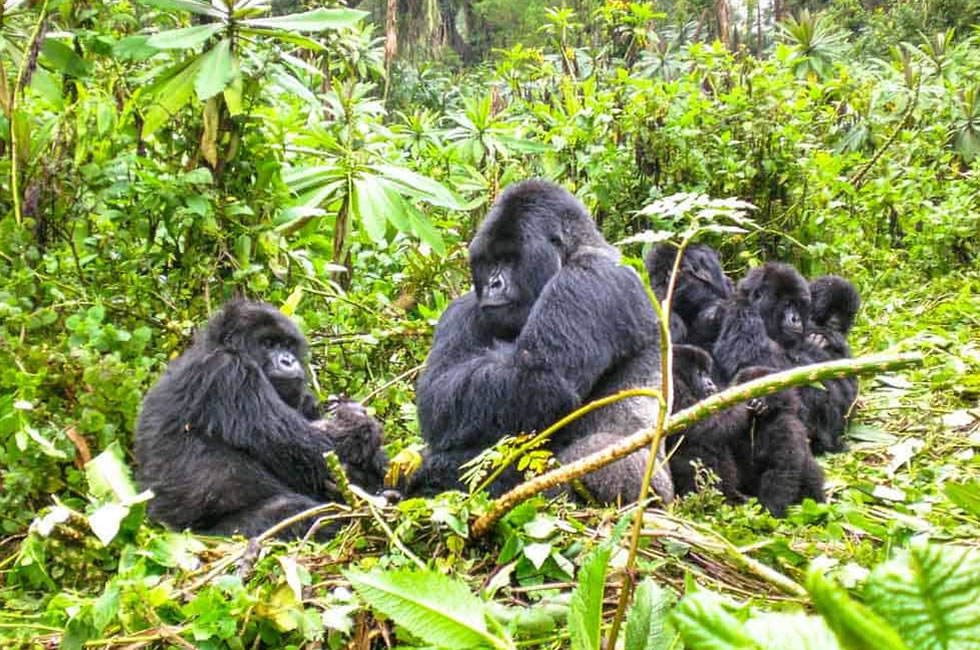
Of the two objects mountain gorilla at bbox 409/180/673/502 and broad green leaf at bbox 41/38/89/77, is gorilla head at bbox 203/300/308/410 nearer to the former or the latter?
mountain gorilla at bbox 409/180/673/502

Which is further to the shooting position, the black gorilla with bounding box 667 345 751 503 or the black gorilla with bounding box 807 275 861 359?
the black gorilla with bounding box 807 275 861 359

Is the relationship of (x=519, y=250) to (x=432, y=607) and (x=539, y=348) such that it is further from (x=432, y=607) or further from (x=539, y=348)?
(x=432, y=607)

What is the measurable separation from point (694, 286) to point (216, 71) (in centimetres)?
243

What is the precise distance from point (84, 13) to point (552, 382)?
7.78 feet

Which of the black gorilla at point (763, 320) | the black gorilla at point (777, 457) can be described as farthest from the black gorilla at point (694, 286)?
the black gorilla at point (777, 457)

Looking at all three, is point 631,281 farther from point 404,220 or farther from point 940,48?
point 940,48

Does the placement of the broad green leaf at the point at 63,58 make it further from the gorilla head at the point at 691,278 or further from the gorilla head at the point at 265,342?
the gorilla head at the point at 691,278

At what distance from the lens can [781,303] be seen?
445 centimetres

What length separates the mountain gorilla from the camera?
10.3 ft

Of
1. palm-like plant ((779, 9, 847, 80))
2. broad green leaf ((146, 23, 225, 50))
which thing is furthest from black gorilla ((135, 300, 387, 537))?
palm-like plant ((779, 9, 847, 80))

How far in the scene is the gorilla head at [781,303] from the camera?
4449 millimetres

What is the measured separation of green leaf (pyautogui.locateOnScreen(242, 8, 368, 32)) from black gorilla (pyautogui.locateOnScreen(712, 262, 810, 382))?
2.06m

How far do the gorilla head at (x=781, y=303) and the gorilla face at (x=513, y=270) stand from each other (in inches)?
56.2

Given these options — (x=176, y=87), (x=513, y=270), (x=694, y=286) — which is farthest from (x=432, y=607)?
(x=694, y=286)
